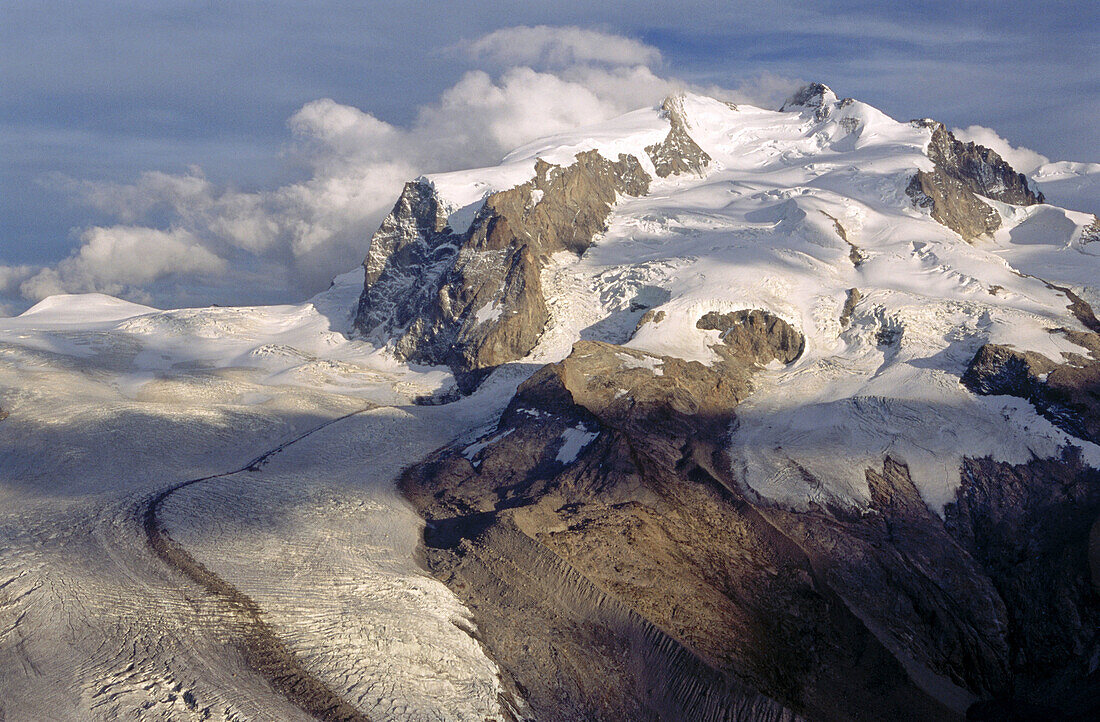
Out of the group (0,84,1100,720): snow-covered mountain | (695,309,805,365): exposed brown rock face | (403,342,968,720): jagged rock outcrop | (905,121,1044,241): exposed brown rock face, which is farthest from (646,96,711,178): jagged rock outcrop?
(403,342,968,720): jagged rock outcrop

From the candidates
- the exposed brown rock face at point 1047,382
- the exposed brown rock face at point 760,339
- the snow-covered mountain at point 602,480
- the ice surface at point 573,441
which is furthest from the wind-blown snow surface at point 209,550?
the exposed brown rock face at point 1047,382

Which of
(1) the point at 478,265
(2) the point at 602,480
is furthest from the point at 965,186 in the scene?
(2) the point at 602,480

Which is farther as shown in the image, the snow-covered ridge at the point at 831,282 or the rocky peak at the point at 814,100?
the rocky peak at the point at 814,100

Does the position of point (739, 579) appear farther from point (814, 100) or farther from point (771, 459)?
point (814, 100)

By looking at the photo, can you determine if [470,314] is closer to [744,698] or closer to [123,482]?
[123,482]

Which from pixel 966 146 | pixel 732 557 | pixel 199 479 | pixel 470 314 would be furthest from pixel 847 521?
pixel 966 146

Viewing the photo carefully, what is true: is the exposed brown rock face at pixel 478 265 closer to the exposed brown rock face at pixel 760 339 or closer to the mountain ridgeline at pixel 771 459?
the mountain ridgeline at pixel 771 459

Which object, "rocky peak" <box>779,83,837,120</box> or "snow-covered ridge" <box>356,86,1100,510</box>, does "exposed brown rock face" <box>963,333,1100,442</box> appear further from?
"rocky peak" <box>779,83,837,120</box>
